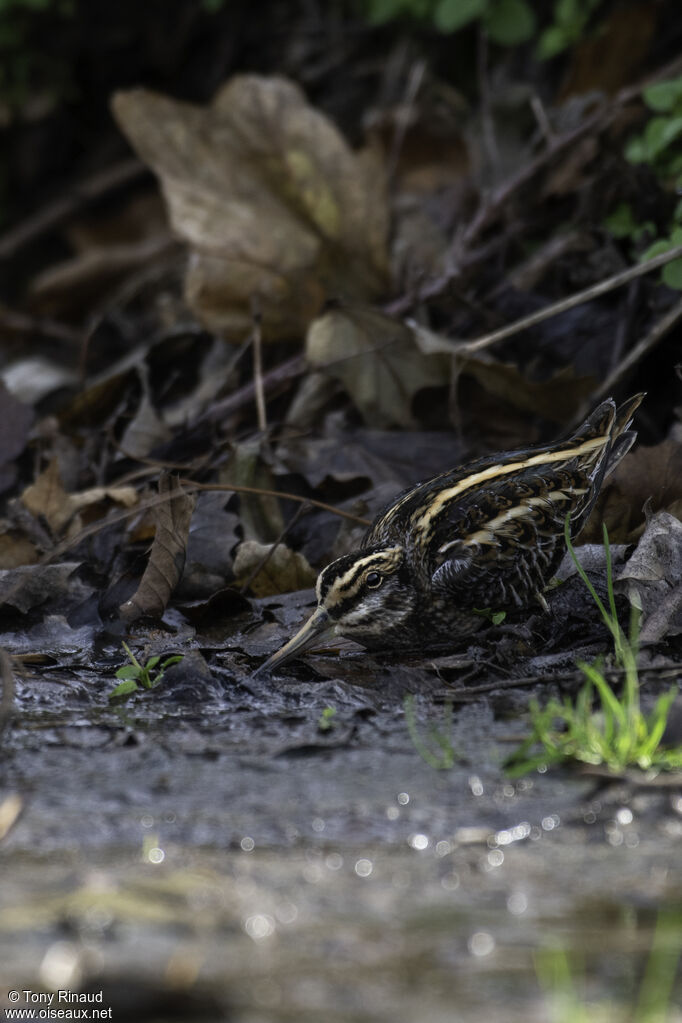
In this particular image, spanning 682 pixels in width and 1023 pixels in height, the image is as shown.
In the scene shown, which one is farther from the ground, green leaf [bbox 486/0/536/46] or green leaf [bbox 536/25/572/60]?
green leaf [bbox 486/0/536/46]

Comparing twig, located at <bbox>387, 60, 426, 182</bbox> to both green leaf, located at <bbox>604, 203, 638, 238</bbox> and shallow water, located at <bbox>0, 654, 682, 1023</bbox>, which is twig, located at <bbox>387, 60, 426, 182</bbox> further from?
shallow water, located at <bbox>0, 654, 682, 1023</bbox>

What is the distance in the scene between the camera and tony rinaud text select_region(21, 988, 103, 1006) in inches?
81.0

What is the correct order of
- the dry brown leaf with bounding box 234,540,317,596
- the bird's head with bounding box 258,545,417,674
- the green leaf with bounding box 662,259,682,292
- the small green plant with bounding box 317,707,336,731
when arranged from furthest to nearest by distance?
the green leaf with bounding box 662,259,682,292
the dry brown leaf with bounding box 234,540,317,596
the bird's head with bounding box 258,545,417,674
the small green plant with bounding box 317,707,336,731

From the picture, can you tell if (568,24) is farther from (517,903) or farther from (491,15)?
(517,903)

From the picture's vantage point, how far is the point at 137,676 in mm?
4105

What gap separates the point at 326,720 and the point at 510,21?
16.7 feet

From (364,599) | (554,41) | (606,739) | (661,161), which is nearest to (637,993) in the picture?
(606,739)

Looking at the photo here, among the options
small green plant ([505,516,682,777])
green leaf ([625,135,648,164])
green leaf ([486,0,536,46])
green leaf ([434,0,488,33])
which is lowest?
small green plant ([505,516,682,777])

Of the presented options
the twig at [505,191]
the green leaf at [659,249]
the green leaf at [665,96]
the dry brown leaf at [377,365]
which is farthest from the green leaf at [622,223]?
the dry brown leaf at [377,365]

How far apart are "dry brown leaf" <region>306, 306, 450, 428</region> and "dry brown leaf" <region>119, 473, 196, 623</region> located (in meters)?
1.47

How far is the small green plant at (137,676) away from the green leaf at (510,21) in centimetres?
467

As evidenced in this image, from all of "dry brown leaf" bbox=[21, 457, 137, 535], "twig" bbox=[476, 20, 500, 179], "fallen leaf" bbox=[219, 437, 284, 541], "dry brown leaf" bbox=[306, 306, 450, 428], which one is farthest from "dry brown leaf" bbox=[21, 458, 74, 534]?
"twig" bbox=[476, 20, 500, 179]

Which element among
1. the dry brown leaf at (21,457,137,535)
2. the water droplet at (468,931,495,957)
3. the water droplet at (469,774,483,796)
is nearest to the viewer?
the water droplet at (468,931,495,957)

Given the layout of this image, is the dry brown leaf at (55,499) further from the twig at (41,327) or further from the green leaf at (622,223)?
the twig at (41,327)
